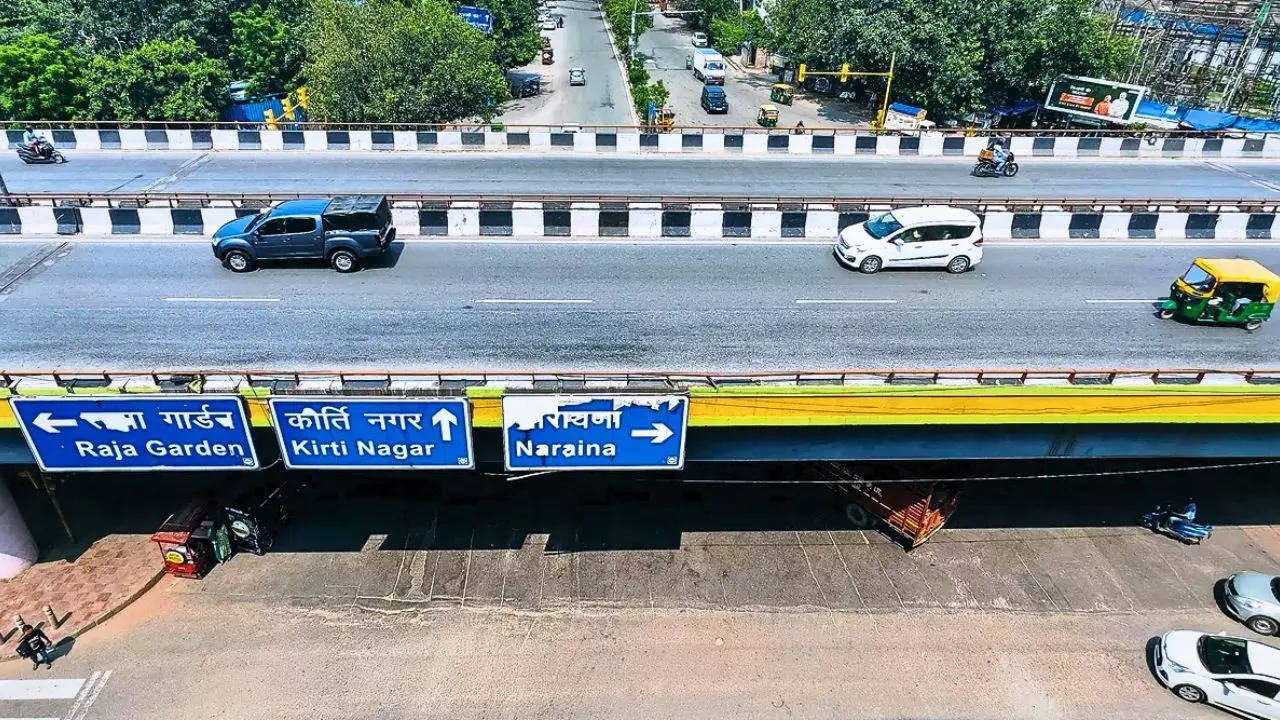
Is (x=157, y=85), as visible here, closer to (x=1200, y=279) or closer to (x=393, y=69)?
(x=393, y=69)

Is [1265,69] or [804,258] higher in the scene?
[1265,69]

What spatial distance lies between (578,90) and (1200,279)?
64230 millimetres

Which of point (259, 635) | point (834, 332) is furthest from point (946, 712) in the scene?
point (259, 635)

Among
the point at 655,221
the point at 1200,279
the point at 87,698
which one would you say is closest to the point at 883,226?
the point at 655,221

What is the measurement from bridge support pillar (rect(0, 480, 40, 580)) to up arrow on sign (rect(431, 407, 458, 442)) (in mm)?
11441

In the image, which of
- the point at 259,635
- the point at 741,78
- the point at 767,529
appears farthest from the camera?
the point at 741,78

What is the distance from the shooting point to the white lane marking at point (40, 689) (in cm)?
1432

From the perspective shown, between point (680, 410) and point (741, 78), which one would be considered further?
point (741, 78)

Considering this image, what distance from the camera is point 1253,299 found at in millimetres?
16531

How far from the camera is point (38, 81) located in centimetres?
4000

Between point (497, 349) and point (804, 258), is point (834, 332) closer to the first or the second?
point (804, 258)

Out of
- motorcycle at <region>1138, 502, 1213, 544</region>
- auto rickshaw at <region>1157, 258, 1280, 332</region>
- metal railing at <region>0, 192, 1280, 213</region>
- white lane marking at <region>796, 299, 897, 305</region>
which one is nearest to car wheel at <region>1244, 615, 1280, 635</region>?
motorcycle at <region>1138, 502, 1213, 544</region>

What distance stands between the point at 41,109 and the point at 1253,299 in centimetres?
5641

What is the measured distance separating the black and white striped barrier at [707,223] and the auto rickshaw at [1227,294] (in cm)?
670
